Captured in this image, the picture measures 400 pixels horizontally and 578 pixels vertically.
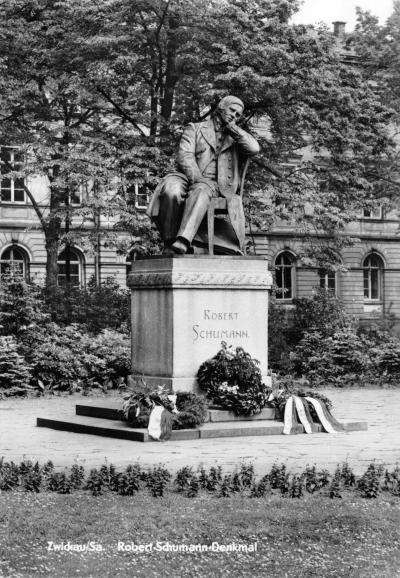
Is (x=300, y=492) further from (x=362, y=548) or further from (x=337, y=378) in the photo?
(x=337, y=378)

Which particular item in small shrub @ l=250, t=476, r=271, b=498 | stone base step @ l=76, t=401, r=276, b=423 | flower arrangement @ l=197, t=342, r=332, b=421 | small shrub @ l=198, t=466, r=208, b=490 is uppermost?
flower arrangement @ l=197, t=342, r=332, b=421

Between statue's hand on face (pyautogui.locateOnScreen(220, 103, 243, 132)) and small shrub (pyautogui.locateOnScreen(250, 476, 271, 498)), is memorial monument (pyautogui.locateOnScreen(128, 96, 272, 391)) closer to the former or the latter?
statue's hand on face (pyautogui.locateOnScreen(220, 103, 243, 132))

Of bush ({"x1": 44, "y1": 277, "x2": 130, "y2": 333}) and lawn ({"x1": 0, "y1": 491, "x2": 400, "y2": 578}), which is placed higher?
bush ({"x1": 44, "y1": 277, "x2": 130, "y2": 333})

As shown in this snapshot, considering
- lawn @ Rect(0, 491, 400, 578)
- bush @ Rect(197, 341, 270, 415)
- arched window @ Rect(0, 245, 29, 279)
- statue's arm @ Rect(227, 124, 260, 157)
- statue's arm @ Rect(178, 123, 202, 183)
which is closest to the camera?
lawn @ Rect(0, 491, 400, 578)

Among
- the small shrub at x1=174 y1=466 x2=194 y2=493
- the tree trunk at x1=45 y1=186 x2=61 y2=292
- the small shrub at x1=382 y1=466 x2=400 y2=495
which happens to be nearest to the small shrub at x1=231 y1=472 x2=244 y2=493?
the small shrub at x1=174 y1=466 x2=194 y2=493

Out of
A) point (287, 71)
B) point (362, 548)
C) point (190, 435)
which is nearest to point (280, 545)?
point (362, 548)

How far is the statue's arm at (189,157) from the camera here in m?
13.5

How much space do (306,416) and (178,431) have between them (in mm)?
1656

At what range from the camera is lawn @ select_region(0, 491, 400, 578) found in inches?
261

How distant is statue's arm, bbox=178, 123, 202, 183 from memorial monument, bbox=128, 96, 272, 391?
1 centimetres

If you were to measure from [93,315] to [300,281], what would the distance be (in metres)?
29.6

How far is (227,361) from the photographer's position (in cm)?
1281

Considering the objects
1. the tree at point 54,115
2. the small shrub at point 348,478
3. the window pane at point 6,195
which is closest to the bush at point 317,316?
the tree at point 54,115

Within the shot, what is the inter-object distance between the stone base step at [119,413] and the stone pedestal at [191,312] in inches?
20.1
